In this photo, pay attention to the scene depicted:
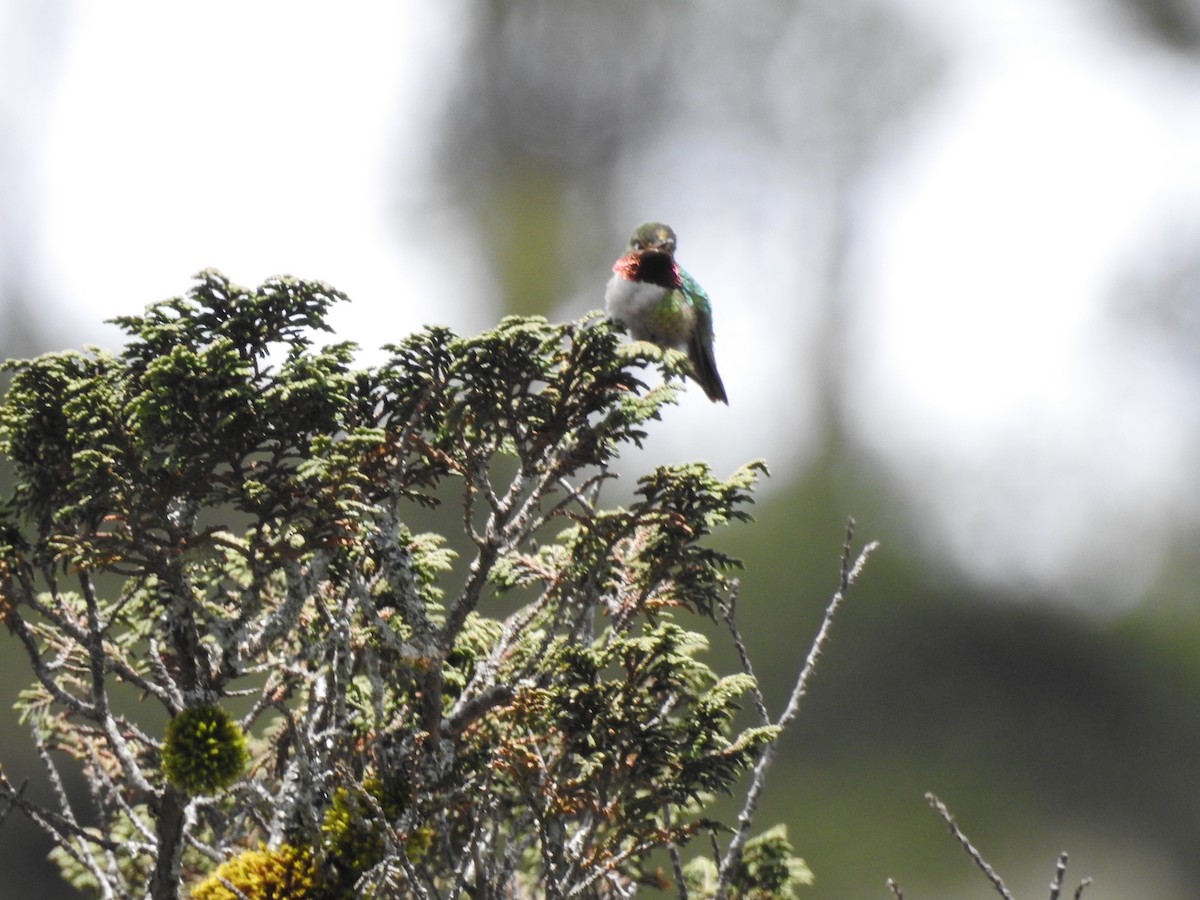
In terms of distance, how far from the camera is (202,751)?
122 inches

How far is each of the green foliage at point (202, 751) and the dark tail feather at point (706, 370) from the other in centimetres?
227

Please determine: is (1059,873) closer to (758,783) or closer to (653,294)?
(758,783)

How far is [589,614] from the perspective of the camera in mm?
3645

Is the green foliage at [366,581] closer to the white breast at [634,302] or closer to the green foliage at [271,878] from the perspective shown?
the green foliage at [271,878]

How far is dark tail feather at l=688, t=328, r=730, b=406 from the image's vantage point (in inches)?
187

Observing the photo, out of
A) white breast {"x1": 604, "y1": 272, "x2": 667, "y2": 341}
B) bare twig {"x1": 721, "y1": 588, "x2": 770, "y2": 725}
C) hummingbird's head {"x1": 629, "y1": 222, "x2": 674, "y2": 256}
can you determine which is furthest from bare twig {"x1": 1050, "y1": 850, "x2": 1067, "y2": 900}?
hummingbird's head {"x1": 629, "y1": 222, "x2": 674, "y2": 256}

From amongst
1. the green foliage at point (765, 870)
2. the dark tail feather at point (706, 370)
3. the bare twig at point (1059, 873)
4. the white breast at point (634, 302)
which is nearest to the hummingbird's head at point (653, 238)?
the white breast at point (634, 302)

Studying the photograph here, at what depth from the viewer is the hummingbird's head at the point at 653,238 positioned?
176 inches

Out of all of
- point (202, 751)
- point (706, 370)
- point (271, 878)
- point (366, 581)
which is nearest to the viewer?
point (202, 751)

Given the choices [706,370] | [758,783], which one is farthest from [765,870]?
[706,370]

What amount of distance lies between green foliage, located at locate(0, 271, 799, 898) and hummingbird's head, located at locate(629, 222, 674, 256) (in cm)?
118

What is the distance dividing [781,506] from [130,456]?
17.7 metres

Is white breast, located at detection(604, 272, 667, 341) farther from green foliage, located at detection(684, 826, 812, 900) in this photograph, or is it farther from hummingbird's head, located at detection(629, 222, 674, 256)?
green foliage, located at detection(684, 826, 812, 900)

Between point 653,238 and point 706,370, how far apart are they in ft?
1.93
